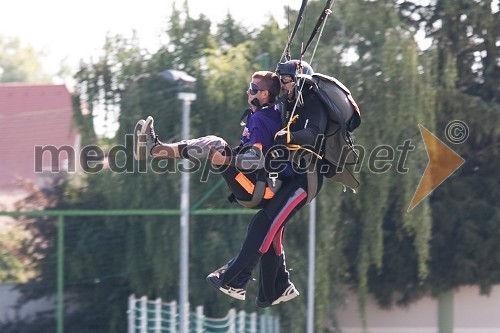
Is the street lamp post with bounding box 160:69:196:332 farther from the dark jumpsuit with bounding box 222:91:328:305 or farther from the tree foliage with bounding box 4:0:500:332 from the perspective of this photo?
the dark jumpsuit with bounding box 222:91:328:305

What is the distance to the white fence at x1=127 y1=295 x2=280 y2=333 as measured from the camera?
30.1 feet

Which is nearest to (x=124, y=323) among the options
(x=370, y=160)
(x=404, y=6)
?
(x=370, y=160)

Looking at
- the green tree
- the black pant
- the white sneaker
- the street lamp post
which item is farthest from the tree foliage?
the black pant

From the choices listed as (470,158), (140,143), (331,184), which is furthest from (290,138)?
(470,158)

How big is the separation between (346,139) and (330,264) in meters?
4.83

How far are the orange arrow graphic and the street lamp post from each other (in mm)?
2773

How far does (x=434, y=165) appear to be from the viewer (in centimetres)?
1113

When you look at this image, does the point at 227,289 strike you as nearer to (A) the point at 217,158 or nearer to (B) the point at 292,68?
(A) the point at 217,158

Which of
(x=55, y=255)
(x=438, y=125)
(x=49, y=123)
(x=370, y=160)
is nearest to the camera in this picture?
(x=55, y=255)

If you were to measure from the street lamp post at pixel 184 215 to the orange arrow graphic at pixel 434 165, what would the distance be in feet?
9.10

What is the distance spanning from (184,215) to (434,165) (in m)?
3.21

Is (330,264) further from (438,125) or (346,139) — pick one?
(346,139)

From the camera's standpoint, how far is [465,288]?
12.5m

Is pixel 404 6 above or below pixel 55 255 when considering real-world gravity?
above
